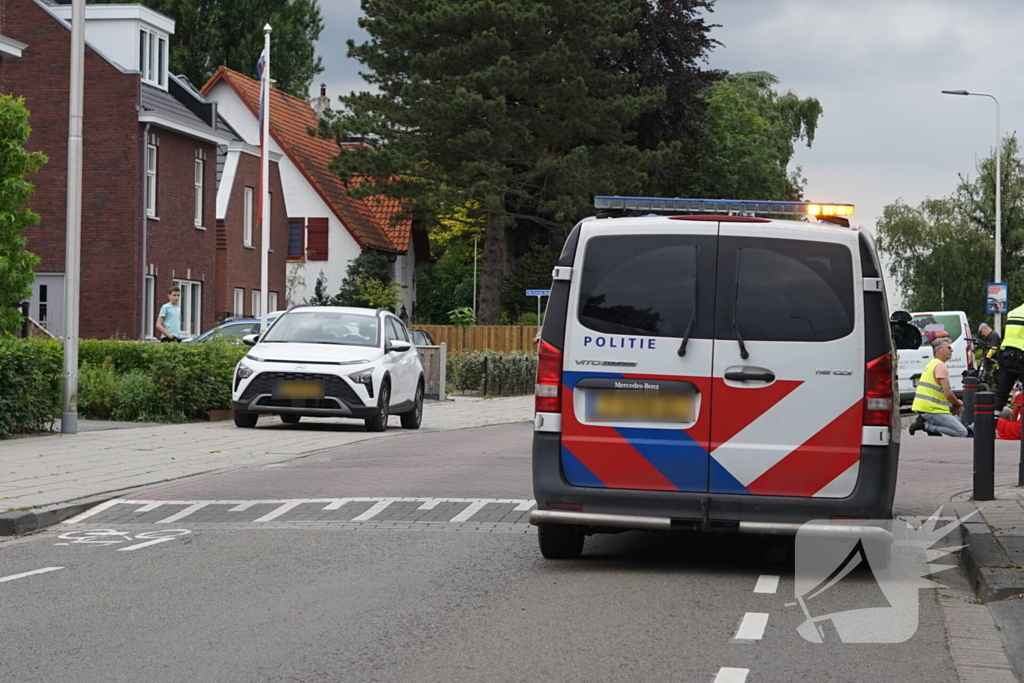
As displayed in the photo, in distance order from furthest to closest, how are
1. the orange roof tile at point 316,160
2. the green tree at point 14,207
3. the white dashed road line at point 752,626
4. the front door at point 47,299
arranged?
the orange roof tile at point 316,160
the front door at point 47,299
the green tree at point 14,207
the white dashed road line at point 752,626

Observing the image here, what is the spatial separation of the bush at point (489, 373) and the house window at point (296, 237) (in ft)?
72.6

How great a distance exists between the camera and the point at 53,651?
21.8 feet

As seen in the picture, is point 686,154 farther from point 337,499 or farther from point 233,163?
point 337,499

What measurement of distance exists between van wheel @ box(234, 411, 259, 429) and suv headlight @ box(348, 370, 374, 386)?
1.48 metres

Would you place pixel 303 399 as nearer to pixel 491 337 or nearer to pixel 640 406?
pixel 640 406

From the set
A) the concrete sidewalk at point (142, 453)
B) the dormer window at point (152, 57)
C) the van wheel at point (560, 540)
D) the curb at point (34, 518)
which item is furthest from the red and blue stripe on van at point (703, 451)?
the dormer window at point (152, 57)

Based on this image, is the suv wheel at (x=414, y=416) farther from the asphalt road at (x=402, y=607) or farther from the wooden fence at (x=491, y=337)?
the wooden fence at (x=491, y=337)

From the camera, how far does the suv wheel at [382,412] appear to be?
19.9 metres

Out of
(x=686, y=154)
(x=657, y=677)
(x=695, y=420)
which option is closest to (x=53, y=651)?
(x=657, y=677)

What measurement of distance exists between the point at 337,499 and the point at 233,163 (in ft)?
111

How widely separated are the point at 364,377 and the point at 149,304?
2136 centimetres

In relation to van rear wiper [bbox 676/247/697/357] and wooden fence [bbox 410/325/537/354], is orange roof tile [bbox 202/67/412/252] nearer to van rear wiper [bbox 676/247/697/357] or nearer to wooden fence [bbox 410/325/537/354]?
wooden fence [bbox 410/325/537/354]

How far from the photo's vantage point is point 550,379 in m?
8.76

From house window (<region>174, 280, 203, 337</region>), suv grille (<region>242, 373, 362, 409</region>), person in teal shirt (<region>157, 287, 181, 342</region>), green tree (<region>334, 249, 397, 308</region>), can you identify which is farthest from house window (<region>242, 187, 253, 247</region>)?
suv grille (<region>242, 373, 362, 409</region>)
